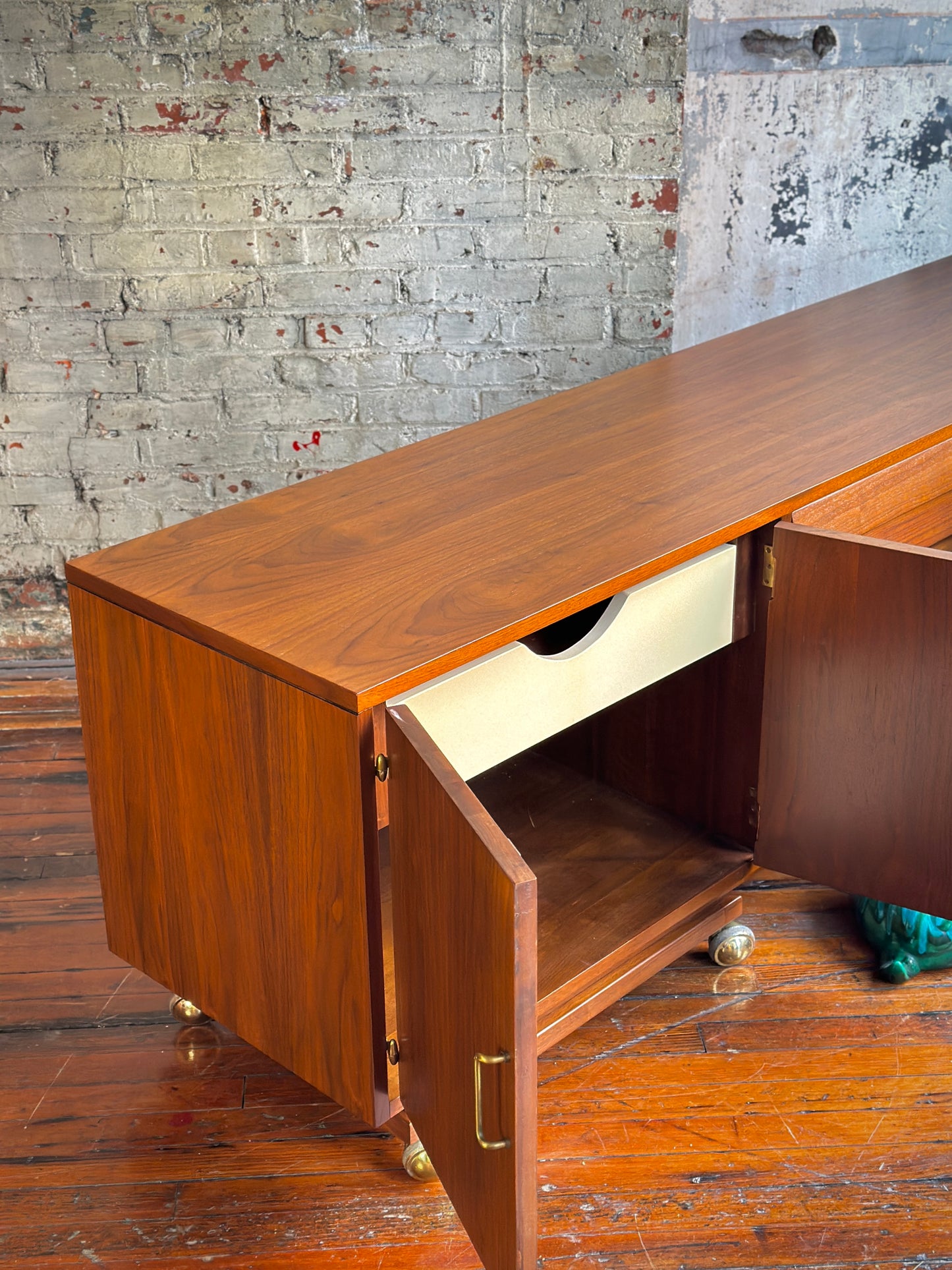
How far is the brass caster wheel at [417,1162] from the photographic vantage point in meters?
Result: 1.53

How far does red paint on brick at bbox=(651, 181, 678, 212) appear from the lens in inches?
102

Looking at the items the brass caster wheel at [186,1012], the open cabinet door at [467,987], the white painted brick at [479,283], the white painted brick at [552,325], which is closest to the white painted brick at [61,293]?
the white painted brick at [479,283]

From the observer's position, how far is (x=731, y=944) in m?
1.88

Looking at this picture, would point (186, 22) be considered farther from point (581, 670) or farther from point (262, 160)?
point (581, 670)

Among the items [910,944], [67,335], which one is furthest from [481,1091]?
[67,335]

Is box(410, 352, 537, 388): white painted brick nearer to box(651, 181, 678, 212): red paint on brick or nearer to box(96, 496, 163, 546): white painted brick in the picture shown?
box(651, 181, 678, 212): red paint on brick

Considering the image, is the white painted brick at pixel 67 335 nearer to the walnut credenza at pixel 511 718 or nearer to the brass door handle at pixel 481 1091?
the walnut credenza at pixel 511 718

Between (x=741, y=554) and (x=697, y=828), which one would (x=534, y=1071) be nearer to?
(x=741, y=554)

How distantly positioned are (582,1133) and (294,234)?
1727mm

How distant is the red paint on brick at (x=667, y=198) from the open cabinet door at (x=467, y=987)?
171 cm

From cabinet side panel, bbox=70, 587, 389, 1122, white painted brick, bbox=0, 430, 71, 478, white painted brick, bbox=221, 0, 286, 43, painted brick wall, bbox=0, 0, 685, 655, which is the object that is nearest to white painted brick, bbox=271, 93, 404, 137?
painted brick wall, bbox=0, 0, 685, 655

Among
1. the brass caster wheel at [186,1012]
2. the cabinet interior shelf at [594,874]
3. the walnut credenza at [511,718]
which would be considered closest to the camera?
the walnut credenza at [511,718]

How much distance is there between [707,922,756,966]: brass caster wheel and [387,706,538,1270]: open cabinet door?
2.19 ft

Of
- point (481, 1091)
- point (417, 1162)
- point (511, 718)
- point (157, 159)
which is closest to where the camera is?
point (481, 1091)
